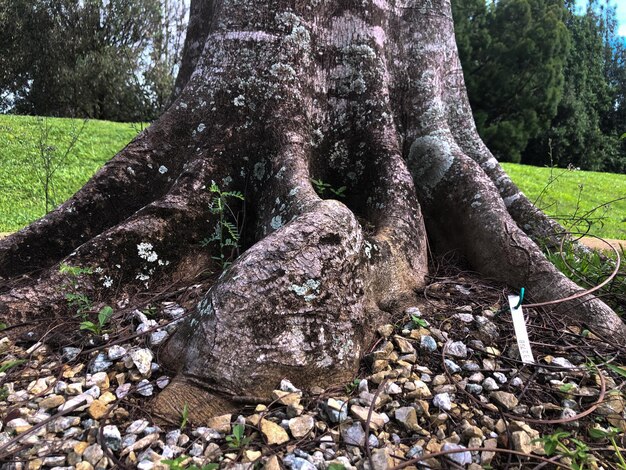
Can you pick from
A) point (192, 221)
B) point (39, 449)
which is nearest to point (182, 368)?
point (39, 449)

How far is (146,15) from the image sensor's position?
A: 2098 cm

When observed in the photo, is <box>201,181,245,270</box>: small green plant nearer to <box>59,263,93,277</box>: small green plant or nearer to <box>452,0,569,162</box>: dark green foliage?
<box>59,263,93,277</box>: small green plant

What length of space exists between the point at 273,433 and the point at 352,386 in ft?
1.33

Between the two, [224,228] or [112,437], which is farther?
[224,228]

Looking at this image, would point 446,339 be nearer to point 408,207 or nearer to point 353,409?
point 353,409

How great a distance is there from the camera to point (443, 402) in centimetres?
181

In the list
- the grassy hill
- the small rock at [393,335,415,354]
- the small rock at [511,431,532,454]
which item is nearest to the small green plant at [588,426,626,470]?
the small rock at [511,431,532,454]

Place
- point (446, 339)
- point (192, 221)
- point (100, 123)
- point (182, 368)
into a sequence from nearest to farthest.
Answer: point (182, 368)
point (446, 339)
point (192, 221)
point (100, 123)

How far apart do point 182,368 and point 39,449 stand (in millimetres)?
522

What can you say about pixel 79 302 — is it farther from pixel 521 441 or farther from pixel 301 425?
pixel 521 441

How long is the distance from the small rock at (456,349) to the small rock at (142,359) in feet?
4.16

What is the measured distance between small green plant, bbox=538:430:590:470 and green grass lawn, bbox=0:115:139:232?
5572 mm

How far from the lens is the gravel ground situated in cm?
156

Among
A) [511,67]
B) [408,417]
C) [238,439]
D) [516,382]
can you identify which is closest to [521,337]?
[516,382]
